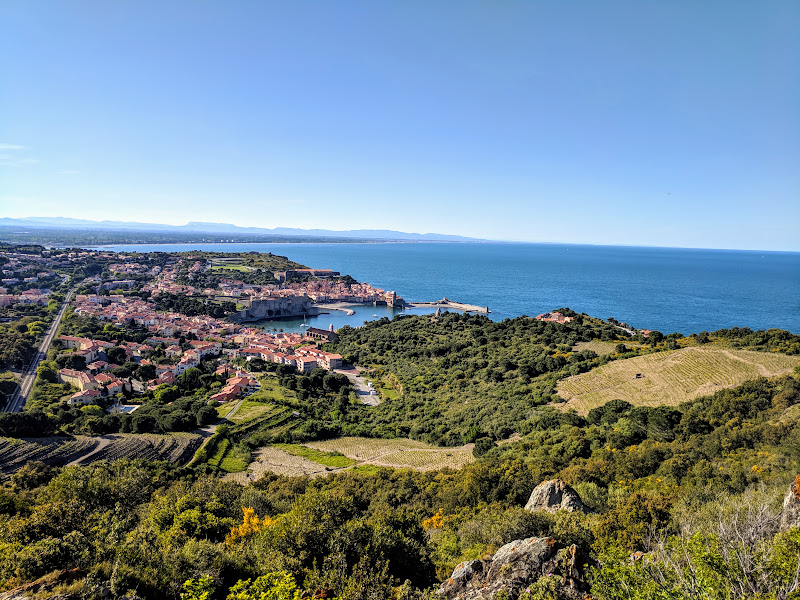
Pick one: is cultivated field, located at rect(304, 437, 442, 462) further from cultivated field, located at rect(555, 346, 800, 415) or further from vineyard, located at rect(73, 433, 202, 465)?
cultivated field, located at rect(555, 346, 800, 415)

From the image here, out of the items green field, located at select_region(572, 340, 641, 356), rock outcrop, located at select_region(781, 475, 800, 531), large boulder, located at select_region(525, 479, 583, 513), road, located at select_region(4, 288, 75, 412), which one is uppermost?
rock outcrop, located at select_region(781, 475, 800, 531)

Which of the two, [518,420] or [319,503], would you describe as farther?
[518,420]

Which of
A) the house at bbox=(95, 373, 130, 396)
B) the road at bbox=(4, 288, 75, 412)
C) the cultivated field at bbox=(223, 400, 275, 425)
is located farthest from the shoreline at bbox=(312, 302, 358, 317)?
the cultivated field at bbox=(223, 400, 275, 425)

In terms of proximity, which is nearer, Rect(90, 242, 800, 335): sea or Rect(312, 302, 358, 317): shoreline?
Rect(90, 242, 800, 335): sea

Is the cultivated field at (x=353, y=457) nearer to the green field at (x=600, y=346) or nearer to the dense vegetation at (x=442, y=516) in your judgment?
the dense vegetation at (x=442, y=516)

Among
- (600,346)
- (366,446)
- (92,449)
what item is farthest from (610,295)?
(92,449)

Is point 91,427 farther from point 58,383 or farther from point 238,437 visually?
point 58,383

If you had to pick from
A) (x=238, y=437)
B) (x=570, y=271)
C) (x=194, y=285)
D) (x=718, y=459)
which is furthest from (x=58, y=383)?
(x=570, y=271)
